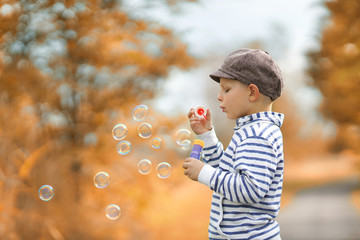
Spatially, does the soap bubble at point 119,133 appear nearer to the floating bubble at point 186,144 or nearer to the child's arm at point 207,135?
the floating bubble at point 186,144

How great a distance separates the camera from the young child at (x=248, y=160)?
173cm

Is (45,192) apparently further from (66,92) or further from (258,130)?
(66,92)

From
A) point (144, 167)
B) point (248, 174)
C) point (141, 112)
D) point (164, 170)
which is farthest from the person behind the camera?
point (141, 112)

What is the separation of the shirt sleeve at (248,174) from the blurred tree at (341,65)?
6.08m

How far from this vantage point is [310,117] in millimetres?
26078

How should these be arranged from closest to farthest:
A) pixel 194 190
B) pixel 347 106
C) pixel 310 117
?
pixel 194 190
pixel 347 106
pixel 310 117

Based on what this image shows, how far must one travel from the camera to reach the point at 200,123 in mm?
2123

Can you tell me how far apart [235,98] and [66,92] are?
5.01 m

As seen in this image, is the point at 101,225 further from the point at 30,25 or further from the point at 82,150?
the point at 30,25

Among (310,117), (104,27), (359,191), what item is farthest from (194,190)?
(310,117)

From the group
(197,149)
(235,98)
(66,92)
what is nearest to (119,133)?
(197,149)

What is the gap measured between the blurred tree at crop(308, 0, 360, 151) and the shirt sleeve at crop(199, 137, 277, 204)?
608 cm

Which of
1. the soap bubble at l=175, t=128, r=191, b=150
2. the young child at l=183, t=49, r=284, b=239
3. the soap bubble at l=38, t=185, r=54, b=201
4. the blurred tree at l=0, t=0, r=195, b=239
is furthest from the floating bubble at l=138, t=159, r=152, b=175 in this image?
the blurred tree at l=0, t=0, r=195, b=239

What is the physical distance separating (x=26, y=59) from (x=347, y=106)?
11003mm
